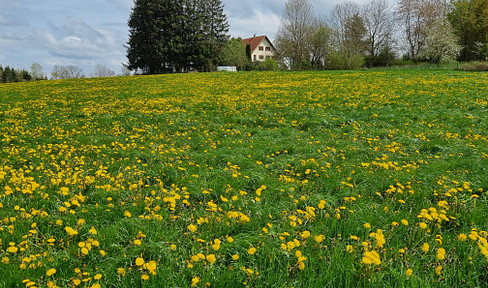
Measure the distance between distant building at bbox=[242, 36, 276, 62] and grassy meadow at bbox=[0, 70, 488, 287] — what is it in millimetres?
69671

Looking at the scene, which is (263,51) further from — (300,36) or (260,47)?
(300,36)

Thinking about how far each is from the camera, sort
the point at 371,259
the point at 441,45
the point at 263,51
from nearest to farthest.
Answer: the point at 371,259 → the point at 441,45 → the point at 263,51

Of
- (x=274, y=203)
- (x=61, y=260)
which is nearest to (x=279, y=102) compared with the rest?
Answer: (x=274, y=203)

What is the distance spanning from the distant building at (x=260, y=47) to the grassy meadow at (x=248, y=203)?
69.7 m

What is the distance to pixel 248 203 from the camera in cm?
374

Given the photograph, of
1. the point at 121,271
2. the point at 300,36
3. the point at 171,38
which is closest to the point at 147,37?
the point at 171,38

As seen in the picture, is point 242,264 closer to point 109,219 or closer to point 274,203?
point 274,203

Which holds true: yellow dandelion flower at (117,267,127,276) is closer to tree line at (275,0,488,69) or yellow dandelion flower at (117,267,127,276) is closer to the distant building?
tree line at (275,0,488,69)

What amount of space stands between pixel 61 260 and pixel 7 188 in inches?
79.4

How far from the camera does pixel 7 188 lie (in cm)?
376

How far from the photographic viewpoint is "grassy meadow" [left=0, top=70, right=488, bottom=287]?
2332 millimetres

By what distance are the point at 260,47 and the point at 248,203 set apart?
254 feet

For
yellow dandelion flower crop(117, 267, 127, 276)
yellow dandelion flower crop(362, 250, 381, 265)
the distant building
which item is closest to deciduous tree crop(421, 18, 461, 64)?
the distant building

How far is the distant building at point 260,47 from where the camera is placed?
7494 centimetres
